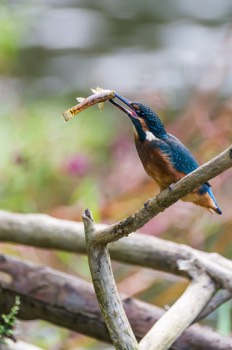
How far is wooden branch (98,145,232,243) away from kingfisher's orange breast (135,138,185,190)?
0.28 ft

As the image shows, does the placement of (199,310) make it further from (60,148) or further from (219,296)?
(60,148)

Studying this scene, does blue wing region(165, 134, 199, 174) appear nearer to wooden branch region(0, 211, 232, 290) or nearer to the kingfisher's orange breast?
the kingfisher's orange breast

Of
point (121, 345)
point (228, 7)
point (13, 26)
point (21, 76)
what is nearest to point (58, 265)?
point (121, 345)

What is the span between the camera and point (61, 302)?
2.05m

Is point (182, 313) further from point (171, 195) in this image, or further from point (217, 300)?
point (171, 195)

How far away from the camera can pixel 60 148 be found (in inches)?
131

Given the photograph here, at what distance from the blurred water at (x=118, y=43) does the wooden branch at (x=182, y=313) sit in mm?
2312

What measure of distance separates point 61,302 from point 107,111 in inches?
92.3

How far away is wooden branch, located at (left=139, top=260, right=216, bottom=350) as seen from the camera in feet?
5.32

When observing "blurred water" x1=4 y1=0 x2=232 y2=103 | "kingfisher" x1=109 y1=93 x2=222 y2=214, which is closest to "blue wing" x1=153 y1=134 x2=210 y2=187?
"kingfisher" x1=109 y1=93 x2=222 y2=214

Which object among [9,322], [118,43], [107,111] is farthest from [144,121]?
[118,43]

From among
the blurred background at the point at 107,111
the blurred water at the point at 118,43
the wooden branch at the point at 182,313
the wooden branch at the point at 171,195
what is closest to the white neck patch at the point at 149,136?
the wooden branch at the point at 171,195

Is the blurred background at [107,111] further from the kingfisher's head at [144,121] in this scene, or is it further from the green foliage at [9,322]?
the kingfisher's head at [144,121]

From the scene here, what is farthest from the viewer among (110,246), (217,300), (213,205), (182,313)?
(110,246)
